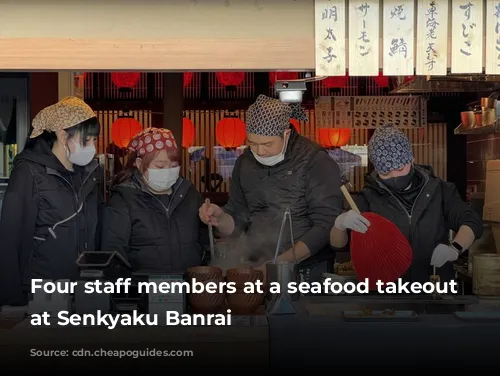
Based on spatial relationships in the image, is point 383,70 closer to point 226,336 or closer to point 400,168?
point 400,168

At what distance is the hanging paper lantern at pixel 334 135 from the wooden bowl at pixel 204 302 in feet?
25.9

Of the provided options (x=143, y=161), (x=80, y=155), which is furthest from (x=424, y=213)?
(x=80, y=155)

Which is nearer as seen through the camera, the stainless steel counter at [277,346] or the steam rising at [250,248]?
the stainless steel counter at [277,346]

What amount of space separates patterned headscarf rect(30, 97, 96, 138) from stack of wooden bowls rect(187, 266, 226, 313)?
1236mm

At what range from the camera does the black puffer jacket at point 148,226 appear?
3.73 meters

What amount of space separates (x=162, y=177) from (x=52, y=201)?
544mm

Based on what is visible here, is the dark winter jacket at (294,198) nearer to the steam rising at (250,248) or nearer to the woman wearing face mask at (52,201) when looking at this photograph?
the steam rising at (250,248)

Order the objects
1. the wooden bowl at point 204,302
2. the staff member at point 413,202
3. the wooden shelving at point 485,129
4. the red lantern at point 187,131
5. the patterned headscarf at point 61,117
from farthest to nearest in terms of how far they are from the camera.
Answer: the red lantern at point 187,131
the wooden shelving at point 485,129
the staff member at point 413,202
the patterned headscarf at point 61,117
the wooden bowl at point 204,302

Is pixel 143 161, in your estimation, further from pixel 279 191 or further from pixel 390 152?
pixel 390 152

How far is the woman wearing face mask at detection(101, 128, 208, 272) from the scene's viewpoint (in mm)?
3734

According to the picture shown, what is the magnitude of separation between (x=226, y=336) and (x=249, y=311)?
28 cm

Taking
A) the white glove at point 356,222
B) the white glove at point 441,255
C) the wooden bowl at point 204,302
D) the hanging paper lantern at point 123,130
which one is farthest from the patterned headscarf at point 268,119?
the hanging paper lantern at point 123,130

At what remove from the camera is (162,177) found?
373cm

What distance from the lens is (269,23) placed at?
353cm
